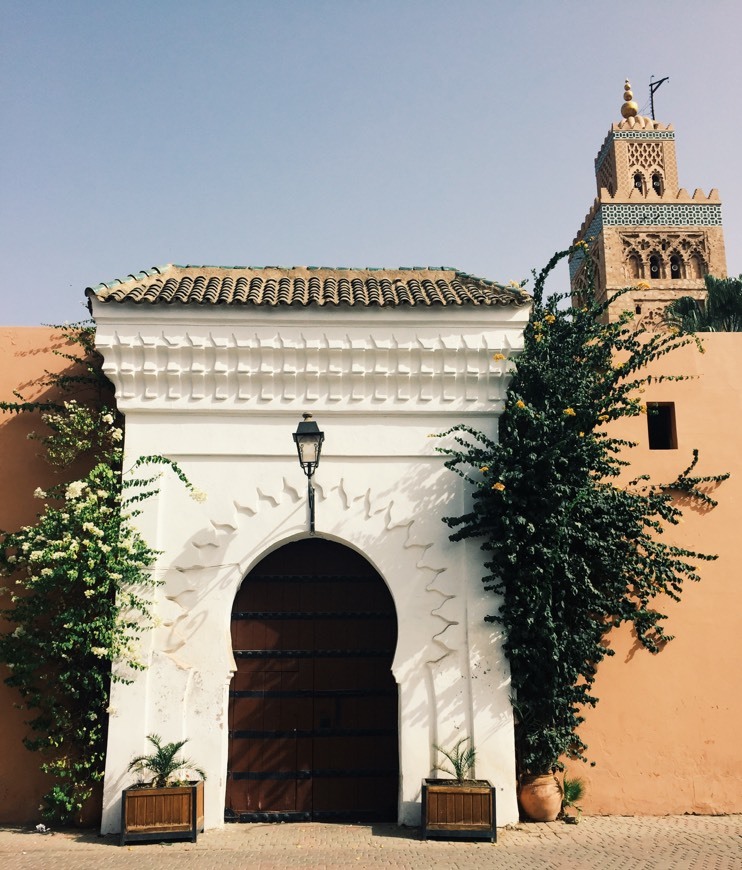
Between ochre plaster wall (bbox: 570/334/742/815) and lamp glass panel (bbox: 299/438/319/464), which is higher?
lamp glass panel (bbox: 299/438/319/464)

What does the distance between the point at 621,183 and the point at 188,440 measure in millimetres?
35337

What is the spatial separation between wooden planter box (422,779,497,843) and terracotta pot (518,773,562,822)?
0.64m

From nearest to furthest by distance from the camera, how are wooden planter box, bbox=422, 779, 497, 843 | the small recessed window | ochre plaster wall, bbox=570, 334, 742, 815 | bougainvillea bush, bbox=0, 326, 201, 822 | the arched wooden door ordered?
wooden planter box, bbox=422, 779, 497, 843 → bougainvillea bush, bbox=0, 326, 201, 822 → the arched wooden door → ochre plaster wall, bbox=570, 334, 742, 815 → the small recessed window

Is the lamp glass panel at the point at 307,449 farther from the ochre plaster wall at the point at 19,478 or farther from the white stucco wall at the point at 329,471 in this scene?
the ochre plaster wall at the point at 19,478

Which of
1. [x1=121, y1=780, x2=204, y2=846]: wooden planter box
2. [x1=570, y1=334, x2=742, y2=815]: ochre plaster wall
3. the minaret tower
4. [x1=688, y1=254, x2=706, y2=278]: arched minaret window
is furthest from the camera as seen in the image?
[x1=688, y1=254, x2=706, y2=278]: arched minaret window

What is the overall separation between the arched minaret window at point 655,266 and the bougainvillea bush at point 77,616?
3419 cm

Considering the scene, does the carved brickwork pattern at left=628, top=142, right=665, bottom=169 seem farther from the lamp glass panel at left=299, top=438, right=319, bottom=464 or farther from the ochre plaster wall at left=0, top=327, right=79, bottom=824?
the lamp glass panel at left=299, top=438, right=319, bottom=464

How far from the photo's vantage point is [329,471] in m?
8.71

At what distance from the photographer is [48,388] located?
915 cm

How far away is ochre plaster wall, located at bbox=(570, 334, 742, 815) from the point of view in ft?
27.9

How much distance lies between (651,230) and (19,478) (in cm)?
3509

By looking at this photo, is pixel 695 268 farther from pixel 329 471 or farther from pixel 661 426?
pixel 329 471

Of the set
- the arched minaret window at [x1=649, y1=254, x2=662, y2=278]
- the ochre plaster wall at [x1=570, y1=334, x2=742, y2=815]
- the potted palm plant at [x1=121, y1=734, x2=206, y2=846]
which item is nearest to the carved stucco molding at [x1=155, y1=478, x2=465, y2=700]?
the potted palm plant at [x1=121, y1=734, x2=206, y2=846]

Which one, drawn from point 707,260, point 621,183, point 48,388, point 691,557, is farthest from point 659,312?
point 48,388
